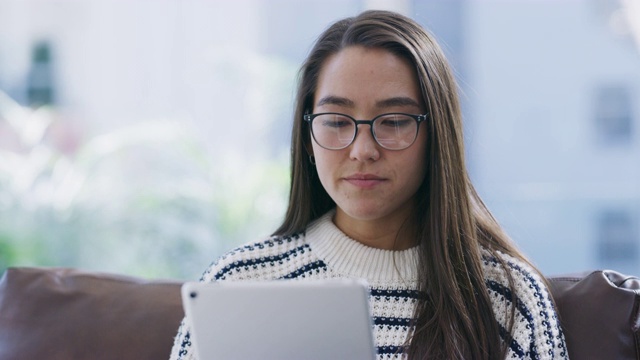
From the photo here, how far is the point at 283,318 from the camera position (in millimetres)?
1065

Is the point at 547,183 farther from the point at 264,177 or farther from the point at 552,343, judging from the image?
the point at 552,343

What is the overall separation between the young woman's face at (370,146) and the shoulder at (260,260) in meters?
0.15

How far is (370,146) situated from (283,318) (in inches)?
17.7

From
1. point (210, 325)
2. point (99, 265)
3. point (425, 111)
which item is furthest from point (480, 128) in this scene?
point (210, 325)

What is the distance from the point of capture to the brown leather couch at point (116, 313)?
4.72ft

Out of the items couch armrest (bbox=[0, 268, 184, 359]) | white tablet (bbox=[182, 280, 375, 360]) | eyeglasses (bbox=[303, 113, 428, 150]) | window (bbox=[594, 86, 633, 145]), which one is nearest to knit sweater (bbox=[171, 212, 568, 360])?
couch armrest (bbox=[0, 268, 184, 359])

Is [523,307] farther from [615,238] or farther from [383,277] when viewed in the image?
[615,238]

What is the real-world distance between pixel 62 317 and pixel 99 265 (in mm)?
1801

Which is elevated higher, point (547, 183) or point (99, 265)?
point (547, 183)

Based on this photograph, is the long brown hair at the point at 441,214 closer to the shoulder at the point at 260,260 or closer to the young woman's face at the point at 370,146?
the young woman's face at the point at 370,146

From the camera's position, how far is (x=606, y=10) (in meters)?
3.48

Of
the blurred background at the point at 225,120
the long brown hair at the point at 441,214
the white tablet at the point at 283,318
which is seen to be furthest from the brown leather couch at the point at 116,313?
the blurred background at the point at 225,120

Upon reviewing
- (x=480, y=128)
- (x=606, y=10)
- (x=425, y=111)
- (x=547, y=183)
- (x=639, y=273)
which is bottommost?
(x=639, y=273)

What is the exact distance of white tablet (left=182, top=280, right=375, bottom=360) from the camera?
105 centimetres
